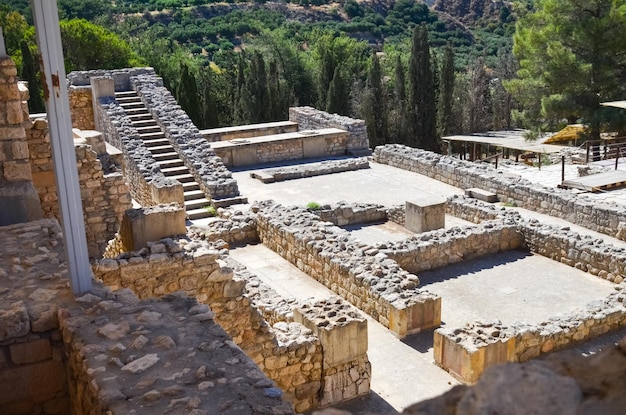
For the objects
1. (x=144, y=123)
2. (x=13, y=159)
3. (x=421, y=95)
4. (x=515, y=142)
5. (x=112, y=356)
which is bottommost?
(x=515, y=142)

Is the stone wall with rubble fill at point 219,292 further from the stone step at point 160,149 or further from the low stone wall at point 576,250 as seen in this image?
the stone step at point 160,149

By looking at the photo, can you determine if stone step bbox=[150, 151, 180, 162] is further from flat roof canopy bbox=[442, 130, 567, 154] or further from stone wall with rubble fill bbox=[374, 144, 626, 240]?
flat roof canopy bbox=[442, 130, 567, 154]

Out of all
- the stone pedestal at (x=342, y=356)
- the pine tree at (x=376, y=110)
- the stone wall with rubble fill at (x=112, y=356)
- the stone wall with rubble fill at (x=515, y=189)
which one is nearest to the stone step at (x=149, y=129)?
the stone wall with rubble fill at (x=515, y=189)

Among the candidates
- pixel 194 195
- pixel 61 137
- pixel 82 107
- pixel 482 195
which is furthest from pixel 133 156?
pixel 61 137

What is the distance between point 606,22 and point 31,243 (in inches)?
881

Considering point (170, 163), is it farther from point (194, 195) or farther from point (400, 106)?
point (400, 106)

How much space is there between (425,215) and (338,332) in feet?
19.8

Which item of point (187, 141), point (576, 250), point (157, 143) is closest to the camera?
point (576, 250)

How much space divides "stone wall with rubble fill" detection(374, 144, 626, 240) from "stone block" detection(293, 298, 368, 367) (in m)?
7.29

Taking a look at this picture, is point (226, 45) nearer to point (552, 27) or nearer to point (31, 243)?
point (552, 27)

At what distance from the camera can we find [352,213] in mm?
13984

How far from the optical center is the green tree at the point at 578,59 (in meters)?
23.6

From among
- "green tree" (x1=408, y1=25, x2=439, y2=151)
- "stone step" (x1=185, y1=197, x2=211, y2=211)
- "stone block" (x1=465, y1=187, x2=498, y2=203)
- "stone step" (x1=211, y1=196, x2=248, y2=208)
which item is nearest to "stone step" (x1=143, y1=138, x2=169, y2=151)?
"stone step" (x1=185, y1=197, x2=211, y2=211)

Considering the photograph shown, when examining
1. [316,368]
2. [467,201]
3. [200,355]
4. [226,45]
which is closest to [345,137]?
[467,201]
